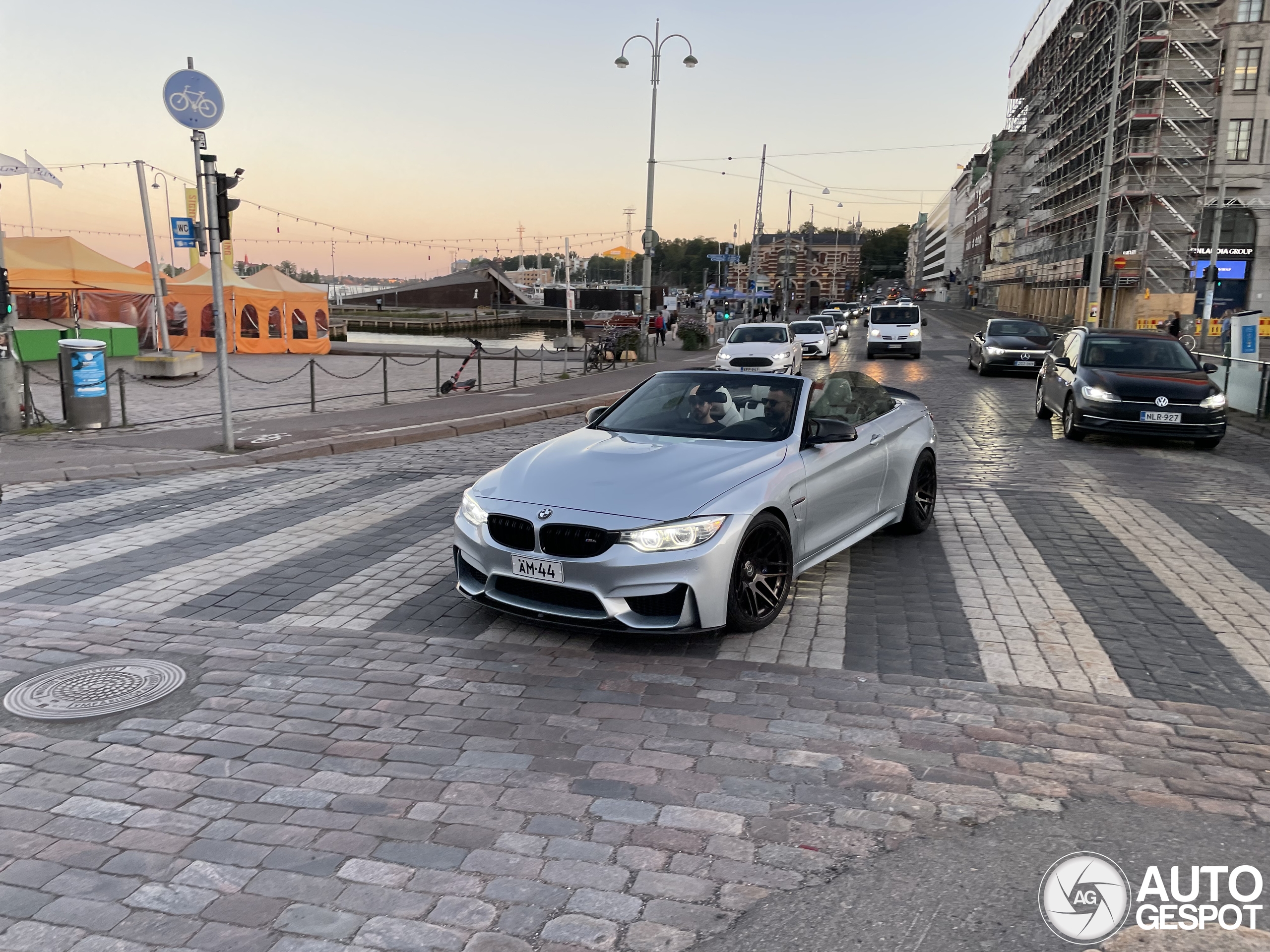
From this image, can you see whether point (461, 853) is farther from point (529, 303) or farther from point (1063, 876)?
point (529, 303)

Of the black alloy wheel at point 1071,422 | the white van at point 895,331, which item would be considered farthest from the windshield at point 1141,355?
the white van at point 895,331

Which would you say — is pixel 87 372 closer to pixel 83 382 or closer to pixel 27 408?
pixel 83 382

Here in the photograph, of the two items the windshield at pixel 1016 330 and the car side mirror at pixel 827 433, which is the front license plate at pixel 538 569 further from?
the windshield at pixel 1016 330

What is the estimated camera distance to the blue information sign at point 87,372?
12891mm

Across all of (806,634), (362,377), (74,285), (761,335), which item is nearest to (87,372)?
(362,377)

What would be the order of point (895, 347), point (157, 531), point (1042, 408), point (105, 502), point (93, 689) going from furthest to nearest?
point (895, 347)
point (1042, 408)
point (105, 502)
point (157, 531)
point (93, 689)

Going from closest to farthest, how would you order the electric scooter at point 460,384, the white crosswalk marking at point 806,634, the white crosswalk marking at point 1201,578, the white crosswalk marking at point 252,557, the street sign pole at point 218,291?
the white crosswalk marking at point 806,634 → the white crosswalk marking at point 1201,578 → the white crosswalk marking at point 252,557 → the street sign pole at point 218,291 → the electric scooter at point 460,384

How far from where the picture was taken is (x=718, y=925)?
283 cm

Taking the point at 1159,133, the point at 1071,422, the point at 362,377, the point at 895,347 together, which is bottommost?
the point at 362,377

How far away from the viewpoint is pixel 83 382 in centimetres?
1302

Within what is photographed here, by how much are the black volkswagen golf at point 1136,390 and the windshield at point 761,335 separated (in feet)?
38.3

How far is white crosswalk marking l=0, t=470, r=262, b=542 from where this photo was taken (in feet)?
26.5

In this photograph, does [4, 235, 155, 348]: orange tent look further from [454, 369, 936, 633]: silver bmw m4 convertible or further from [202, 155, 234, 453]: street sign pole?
[454, 369, 936, 633]: silver bmw m4 convertible

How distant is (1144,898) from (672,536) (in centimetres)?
258
